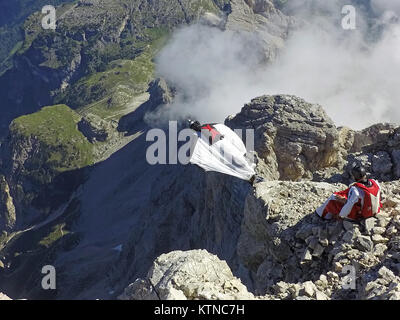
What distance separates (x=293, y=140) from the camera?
57.0 meters

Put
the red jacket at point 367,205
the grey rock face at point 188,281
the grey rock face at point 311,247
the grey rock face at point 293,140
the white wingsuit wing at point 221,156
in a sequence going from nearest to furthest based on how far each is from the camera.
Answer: the grey rock face at point 188,281, the grey rock face at point 311,247, the red jacket at point 367,205, the white wingsuit wing at point 221,156, the grey rock face at point 293,140

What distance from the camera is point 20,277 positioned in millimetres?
176000

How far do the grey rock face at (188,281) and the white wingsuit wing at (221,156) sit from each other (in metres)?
5.96

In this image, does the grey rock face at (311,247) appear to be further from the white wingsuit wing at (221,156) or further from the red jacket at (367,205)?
the white wingsuit wing at (221,156)

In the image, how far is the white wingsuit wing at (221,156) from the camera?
910 inches

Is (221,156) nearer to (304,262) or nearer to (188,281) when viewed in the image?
(304,262)

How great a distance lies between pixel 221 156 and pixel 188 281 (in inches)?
346

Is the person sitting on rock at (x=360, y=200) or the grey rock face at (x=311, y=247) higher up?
the person sitting on rock at (x=360, y=200)

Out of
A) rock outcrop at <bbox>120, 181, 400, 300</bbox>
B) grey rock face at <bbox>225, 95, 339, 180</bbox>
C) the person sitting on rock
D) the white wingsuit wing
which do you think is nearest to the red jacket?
the person sitting on rock

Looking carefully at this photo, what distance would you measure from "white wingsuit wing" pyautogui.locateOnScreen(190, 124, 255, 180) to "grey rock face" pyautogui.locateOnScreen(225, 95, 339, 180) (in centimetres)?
3090

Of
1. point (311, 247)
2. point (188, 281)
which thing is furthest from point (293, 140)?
point (188, 281)

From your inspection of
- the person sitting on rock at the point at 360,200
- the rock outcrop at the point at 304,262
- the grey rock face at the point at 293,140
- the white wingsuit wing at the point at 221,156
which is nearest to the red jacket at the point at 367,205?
the person sitting on rock at the point at 360,200
